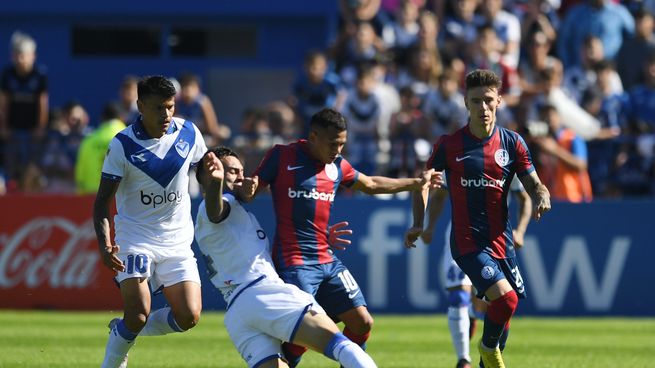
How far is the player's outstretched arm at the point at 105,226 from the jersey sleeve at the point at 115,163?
4cm

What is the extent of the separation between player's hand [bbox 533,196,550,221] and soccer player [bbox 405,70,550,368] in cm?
21

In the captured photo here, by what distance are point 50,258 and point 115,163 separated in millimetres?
7980

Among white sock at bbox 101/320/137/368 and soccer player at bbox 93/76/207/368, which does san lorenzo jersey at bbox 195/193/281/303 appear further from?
white sock at bbox 101/320/137/368

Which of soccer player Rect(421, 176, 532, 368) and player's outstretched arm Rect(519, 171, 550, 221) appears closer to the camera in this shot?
player's outstretched arm Rect(519, 171, 550, 221)

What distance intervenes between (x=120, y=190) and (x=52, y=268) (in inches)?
304

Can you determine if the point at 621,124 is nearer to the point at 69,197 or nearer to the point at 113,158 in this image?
the point at 69,197

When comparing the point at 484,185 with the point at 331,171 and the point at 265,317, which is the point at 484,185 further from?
the point at 265,317

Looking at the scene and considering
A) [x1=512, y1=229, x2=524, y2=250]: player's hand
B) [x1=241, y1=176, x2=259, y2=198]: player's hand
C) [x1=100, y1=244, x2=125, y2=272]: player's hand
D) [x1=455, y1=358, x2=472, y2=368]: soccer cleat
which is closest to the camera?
[x1=241, y1=176, x2=259, y2=198]: player's hand

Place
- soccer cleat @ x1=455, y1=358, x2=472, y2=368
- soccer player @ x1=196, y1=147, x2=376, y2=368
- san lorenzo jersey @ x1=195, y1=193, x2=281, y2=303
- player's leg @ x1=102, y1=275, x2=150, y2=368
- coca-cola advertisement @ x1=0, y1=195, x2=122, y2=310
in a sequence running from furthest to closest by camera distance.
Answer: coca-cola advertisement @ x1=0, y1=195, x2=122, y2=310 < soccer cleat @ x1=455, y1=358, x2=472, y2=368 < player's leg @ x1=102, y1=275, x2=150, y2=368 < san lorenzo jersey @ x1=195, y1=193, x2=281, y2=303 < soccer player @ x1=196, y1=147, x2=376, y2=368

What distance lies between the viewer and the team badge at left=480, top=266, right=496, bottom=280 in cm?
944

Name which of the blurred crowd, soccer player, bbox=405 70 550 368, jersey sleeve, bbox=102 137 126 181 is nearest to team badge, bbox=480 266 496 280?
soccer player, bbox=405 70 550 368

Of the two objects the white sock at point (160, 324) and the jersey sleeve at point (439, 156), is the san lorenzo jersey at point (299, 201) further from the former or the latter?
the white sock at point (160, 324)

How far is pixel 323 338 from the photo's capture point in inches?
312

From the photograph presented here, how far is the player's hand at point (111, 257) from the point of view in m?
8.80
